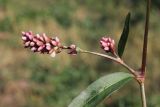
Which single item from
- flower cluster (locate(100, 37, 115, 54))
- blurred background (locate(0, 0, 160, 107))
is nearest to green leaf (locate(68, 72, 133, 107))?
flower cluster (locate(100, 37, 115, 54))

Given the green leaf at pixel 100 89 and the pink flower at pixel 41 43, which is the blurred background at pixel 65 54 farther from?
the pink flower at pixel 41 43

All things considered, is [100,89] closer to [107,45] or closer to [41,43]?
[107,45]

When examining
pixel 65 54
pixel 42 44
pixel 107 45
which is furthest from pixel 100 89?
pixel 65 54

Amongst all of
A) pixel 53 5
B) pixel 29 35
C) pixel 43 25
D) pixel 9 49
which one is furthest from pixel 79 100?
pixel 53 5

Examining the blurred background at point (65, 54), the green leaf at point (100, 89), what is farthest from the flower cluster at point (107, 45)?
the blurred background at point (65, 54)

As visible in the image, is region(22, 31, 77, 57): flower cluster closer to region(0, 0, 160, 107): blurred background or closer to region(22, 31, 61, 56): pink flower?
region(22, 31, 61, 56): pink flower
